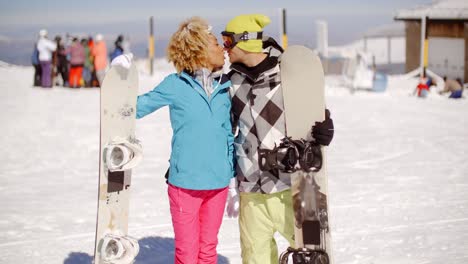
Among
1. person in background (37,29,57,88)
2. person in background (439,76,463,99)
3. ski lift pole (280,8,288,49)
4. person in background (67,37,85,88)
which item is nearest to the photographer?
person in background (439,76,463,99)

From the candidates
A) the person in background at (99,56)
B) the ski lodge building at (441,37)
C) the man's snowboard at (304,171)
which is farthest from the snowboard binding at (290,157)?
the ski lodge building at (441,37)

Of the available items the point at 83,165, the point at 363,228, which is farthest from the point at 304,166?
the point at 83,165

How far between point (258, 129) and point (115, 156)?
81cm

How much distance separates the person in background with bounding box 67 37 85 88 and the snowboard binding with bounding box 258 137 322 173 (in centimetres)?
1373

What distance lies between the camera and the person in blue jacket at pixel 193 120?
3.16 metres

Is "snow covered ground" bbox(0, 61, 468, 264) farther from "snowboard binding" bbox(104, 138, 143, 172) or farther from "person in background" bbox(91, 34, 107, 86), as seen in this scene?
"person in background" bbox(91, 34, 107, 86)

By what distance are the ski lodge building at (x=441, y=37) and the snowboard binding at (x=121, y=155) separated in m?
16.0

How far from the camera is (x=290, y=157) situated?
3158 mm

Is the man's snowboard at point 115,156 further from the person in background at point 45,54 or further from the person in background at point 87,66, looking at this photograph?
the person in background at point 87,66

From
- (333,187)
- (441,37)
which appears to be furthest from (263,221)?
(441,37)

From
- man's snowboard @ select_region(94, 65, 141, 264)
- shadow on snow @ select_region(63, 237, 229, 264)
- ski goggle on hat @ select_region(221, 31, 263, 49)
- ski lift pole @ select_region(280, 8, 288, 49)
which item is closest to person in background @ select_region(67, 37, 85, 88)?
ski lift pole @ select_region(280, 8, 288, 49)

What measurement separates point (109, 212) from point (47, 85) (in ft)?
44.5

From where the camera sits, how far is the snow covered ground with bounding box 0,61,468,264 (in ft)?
15.7

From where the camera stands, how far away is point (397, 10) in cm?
2142
